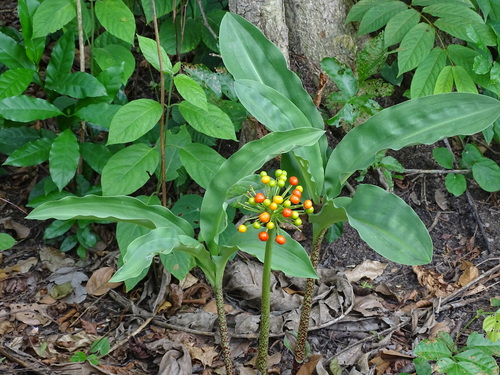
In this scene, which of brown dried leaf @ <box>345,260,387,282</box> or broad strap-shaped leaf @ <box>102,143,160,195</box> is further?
brown dried leaf @ <box>345,260,387,282</box>

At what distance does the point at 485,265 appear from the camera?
309cm

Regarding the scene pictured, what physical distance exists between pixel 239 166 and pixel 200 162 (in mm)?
670

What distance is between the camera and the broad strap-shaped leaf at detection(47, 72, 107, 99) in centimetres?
284

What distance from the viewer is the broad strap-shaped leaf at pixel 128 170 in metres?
2.55

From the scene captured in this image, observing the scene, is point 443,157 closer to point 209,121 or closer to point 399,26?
point 399,26

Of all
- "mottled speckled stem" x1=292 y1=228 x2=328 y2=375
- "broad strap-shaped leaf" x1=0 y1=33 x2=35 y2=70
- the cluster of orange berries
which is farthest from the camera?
"broad strap-shaped leaf" x1=0 y1=33 x2=35 y2=70

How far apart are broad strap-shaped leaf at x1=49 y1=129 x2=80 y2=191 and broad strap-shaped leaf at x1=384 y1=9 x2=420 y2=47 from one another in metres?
1.57

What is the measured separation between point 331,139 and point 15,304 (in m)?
1.86

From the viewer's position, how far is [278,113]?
218 cm

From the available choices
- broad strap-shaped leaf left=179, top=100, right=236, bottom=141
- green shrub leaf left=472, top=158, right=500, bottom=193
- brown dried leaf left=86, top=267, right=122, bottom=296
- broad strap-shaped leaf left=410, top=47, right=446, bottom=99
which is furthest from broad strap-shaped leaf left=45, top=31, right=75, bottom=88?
green shrub leaf left=472, top=158, right=500, bottom=193

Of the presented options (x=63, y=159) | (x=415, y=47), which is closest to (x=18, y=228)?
(x=63, y=159)

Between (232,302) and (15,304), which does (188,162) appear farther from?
(15,304)

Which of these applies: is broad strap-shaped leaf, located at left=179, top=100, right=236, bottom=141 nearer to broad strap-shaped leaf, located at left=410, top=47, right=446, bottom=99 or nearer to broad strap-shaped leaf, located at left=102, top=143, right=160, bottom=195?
broad strap-shaped leaf, located at left=102, top=143, right=160, bottom=195

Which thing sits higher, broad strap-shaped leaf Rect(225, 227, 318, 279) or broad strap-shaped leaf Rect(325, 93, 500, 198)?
broad strap-shaped leaf Rect(325, 93, 500, 198)
